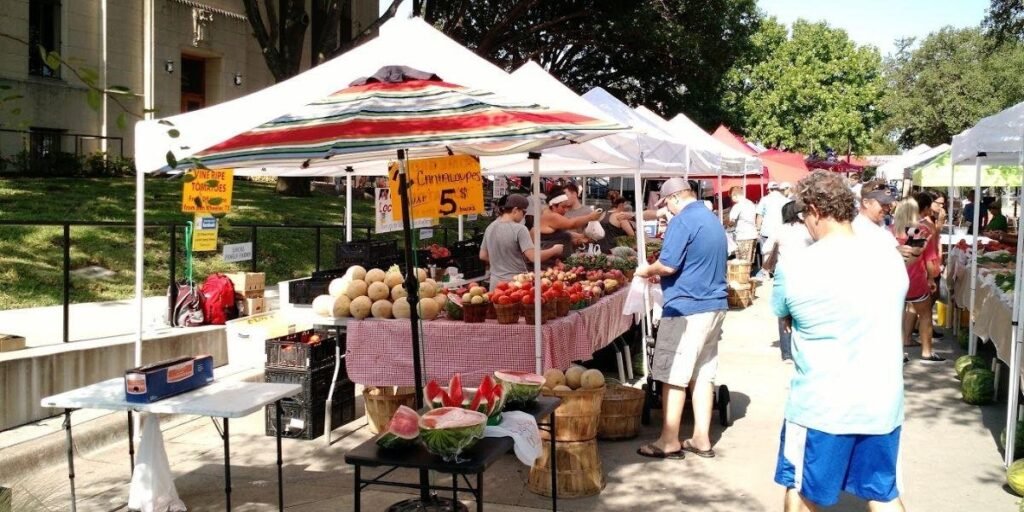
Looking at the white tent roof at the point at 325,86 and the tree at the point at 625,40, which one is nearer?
the white tent roof at the point at 325,86

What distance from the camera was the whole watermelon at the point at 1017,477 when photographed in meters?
5.57

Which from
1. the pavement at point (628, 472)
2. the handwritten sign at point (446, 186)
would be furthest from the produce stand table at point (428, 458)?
the handwritten sign at point (446, 186)

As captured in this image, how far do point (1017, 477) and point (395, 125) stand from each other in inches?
171

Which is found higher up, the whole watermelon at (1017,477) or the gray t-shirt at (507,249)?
the gray t-shirt at (507,249)

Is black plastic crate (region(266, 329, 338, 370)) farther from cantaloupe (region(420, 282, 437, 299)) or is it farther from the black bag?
the black bag

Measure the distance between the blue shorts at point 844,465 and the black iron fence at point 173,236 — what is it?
238 inches

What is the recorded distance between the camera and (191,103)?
2964 cm

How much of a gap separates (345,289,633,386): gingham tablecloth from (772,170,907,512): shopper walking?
3075 millimetres

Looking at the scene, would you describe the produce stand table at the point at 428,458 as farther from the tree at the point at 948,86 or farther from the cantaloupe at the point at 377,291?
the tree at the point at 948,86

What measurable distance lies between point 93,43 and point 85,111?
1.87 meters

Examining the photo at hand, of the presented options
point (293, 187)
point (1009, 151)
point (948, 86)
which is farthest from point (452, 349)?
point (948, 86)

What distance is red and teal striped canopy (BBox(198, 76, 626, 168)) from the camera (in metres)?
4.83

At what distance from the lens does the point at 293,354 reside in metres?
7.15

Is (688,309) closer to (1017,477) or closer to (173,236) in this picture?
(1017,477)
